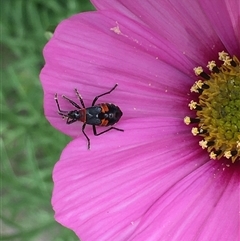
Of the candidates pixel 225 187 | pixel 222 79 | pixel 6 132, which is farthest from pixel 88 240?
pixel 6 132

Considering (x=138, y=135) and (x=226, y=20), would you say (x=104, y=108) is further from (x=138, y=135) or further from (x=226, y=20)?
(x=226, y=20)

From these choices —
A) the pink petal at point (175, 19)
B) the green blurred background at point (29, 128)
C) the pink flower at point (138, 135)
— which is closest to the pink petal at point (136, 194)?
the pink flower at point (138, 135)

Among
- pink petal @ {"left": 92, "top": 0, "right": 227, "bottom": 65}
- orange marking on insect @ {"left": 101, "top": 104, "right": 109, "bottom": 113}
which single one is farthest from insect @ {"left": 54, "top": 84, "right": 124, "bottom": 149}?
pink petal @ {"left": 92, "top": 0, "right": 227, "bottom": 65}

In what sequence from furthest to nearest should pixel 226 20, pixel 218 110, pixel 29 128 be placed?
1. pixel 29 128
2. pixel 218 110
3. pixel 226 20

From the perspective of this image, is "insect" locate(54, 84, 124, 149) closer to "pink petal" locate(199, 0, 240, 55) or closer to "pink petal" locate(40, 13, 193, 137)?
"pink petal" locate(40, 13, 193, 137)

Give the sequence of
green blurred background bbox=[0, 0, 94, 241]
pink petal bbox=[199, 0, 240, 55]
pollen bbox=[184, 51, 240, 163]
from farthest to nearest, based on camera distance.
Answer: green blurred background bbox=[0, 0, 94, 241] → pollen bbox=[184, 51, 240, 163] → pink petal bbox=[199, 0, 240, 55]

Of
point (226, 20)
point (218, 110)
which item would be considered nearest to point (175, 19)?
point (226, 20)
